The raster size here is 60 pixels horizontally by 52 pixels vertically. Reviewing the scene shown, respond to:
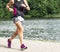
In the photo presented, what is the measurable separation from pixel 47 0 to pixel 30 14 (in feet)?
43.0

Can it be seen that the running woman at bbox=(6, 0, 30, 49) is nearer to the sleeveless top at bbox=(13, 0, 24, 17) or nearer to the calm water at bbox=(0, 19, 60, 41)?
the sleeveless top at bbox=(13, 0, 24, 17)

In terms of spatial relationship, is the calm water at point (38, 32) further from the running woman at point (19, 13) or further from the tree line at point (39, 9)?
the tree line at point (39, 9)

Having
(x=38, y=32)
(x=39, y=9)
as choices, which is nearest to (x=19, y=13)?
(x=38, y=32)

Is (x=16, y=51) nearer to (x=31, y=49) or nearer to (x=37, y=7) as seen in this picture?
(x=31, y=49)

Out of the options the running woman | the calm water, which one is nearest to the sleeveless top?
the running woman

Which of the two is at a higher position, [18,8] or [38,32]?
[18,8]

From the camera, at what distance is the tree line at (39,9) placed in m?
99.6

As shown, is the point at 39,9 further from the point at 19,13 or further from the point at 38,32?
the point at 19,13

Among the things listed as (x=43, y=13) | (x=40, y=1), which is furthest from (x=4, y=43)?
(x=40, y=1)

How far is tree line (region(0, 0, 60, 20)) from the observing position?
327 feet

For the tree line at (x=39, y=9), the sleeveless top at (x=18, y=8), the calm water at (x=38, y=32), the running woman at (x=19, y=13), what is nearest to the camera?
the running woman at (x=19, y=13)

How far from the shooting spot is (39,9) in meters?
104

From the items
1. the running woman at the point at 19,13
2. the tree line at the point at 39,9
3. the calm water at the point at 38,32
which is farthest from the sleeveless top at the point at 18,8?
the tree line at the point at 39,9

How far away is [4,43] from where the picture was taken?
1159cm
